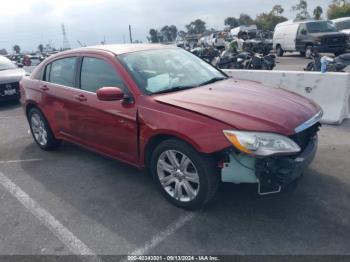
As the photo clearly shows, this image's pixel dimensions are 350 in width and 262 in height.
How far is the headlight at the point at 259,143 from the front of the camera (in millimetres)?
2896

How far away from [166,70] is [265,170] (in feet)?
5.71

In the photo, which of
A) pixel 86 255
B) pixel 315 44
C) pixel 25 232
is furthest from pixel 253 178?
pixel 315 44

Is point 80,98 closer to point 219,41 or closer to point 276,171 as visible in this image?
point 276,171

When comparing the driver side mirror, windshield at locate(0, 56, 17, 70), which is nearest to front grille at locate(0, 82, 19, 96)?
windshield at locate(0, 56, 17, 70)

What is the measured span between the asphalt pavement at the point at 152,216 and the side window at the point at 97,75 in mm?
1193

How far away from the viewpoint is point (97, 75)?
4152mm

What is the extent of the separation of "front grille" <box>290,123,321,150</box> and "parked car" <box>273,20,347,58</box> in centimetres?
1435

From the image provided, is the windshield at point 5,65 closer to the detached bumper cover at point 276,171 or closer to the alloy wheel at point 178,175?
the alloy wheel at point 178,175

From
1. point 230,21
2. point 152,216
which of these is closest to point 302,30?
point 152,216

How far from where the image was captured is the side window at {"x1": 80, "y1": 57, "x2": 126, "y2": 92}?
3891 millimetres

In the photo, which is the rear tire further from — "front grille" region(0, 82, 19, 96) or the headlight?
the headlight

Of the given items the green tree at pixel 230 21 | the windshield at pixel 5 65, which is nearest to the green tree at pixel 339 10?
the green tree at pixel 230 21

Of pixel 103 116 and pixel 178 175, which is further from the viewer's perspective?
pixel 103 116

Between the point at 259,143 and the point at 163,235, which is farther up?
the point at 259,143
